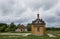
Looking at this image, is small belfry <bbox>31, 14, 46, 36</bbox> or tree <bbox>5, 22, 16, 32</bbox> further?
tree <bbox>5, 22, 16, 32</bbox>

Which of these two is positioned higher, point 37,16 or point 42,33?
point 37,16

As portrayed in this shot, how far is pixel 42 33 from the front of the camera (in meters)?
43.7

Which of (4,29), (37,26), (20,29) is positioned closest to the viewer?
(37,26)

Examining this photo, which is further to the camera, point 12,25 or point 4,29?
point 12,25

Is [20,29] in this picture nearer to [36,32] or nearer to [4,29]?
[4,29]

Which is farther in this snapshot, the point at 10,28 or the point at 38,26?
the point at 10,28

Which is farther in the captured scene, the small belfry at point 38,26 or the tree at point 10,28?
the tree at point 10,28

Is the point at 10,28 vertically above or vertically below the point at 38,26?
below

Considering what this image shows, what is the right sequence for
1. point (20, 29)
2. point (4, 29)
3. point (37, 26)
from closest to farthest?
point (37, 26)
point (4, 29)
point (20, 29)

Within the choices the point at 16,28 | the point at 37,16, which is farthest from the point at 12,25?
the point at 37,16

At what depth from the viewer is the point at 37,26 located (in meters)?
43.0

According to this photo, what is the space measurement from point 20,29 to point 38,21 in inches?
1428

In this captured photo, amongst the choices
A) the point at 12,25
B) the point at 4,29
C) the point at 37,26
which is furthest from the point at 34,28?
the point at 12,25

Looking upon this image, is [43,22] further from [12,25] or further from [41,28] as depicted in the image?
[12,25]
